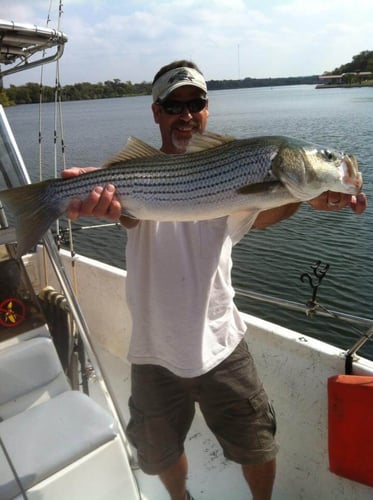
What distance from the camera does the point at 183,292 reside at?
2828mm

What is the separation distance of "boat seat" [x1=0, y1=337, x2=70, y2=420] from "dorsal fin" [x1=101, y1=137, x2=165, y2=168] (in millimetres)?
1576

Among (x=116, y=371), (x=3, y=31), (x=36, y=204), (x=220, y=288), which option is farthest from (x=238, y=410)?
(x=3, y=31)

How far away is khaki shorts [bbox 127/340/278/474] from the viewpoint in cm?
289

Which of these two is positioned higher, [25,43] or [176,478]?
[25,43]

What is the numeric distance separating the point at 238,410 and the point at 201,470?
1526 mm

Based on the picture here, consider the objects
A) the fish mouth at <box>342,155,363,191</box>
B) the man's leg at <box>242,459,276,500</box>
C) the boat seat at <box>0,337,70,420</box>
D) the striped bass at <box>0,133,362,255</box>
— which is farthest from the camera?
the boat seat at <box>0,337,70,420</box>

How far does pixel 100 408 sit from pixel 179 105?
7.09 feet

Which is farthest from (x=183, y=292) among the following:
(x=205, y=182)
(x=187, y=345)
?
(x=205, y=182)

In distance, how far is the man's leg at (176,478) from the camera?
3088 mm

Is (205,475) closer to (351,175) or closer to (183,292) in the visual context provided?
(183,292)

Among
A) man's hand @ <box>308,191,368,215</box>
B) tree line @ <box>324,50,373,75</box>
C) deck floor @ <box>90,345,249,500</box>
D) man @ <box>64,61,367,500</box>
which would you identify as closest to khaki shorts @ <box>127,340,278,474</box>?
man @ <box>64,61,367,500</box>

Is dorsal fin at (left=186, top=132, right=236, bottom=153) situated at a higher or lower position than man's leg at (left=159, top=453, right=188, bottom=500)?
higher

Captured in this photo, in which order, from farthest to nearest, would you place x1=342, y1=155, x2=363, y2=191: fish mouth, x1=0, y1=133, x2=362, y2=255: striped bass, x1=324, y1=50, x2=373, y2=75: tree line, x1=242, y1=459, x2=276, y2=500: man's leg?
1. x1=324, y1=50, x2=373, y2=75: tree line
2. x1=242, y1=459, x2=276, y2=500: man's leg
3. x1=342, y1=155, x2=363, y2=191: fish mouth
4. x1=0, y1=133, x2=362, y2=255: striped bass

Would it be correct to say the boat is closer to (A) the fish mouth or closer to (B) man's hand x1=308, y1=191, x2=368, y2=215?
(B) man's hand x1=308, y1=191, x2=368, y2=215
